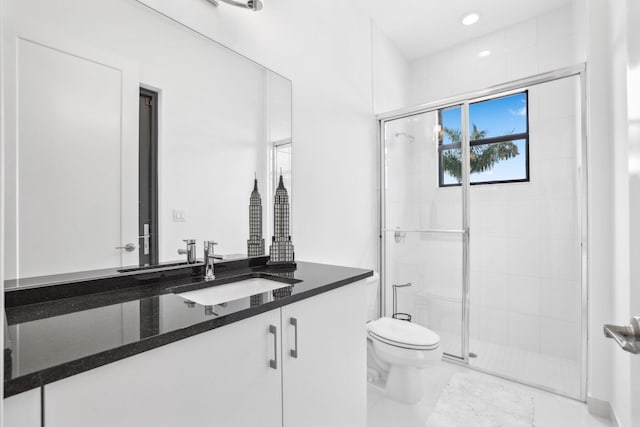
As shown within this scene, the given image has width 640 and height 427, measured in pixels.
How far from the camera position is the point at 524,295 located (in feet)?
7.88

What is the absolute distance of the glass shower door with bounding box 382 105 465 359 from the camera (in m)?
2.37

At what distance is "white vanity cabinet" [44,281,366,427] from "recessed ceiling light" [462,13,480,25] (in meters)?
2.52

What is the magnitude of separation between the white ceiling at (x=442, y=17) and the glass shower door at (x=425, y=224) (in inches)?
33.7

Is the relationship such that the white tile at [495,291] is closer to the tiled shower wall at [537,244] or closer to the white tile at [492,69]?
the tiled shower wall at [537,244]

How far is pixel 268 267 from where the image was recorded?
5.03ft

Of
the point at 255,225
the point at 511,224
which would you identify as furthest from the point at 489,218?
the point at 255,225

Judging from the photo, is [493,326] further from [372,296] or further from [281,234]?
[281,234]

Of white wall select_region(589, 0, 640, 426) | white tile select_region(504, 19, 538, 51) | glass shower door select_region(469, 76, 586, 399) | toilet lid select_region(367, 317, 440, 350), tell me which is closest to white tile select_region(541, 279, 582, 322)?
glass shower door select_region(469, 76, 586, 399)

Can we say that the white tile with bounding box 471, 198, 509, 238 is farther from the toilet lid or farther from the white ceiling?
the white ceiling

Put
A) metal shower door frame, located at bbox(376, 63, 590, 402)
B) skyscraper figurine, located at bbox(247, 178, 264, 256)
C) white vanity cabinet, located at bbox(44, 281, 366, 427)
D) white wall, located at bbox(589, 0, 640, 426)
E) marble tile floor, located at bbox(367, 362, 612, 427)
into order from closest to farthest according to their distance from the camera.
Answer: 1. white vanity cabinet, located at bbox(44, 281, 366, 427)
2. white wall, located at bbox(589, 0, 640, 426)
3. skyscraper figurine, located at bbox(247, 178, 264, 256)
4. marble tile floor, located at bbox(367, 362, 612, 427)
5. metal shower door frame, located at bbox(376, 63, 590, 402)

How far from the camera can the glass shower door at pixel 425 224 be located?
2.37 m

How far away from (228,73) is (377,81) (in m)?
1.65

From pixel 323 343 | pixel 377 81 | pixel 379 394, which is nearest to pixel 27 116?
pixel 323 343

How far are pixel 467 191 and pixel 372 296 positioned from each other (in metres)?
1.05
